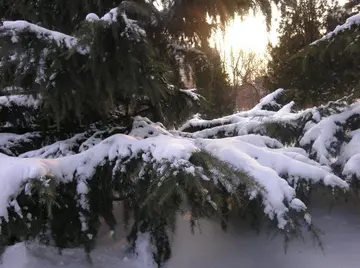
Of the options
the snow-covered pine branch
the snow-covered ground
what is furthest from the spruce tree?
the snow-covered ground

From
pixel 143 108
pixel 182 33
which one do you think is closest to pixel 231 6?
pixel 182 33

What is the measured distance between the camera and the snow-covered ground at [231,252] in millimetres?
2877

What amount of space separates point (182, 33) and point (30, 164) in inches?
88.1

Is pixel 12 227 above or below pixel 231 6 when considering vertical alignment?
below

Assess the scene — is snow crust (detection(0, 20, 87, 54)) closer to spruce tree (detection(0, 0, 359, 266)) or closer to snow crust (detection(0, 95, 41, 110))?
spruce tree (detection(0, 0, 359, 266))

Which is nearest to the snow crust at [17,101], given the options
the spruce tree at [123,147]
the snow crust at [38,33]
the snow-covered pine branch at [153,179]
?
the spruce tree at [123,147]

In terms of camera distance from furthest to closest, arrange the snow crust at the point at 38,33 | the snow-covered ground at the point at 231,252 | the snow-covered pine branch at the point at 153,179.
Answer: the snow-covered ground at the point at 231,252
the snow crust at the point at 38,33
the snow-covered pine branch at the point at 153,179

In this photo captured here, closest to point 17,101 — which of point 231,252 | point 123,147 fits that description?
point 123,147

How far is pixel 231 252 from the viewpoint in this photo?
321 cm

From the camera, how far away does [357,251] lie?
3.04 m

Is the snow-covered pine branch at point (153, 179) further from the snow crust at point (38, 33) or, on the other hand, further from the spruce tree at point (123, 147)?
the snow crust at point (38, 33)

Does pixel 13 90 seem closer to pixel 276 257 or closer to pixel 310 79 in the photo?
pixel 276 257

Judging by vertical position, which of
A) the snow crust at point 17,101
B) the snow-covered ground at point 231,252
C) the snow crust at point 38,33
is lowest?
the snow-covered ground at point 231,252

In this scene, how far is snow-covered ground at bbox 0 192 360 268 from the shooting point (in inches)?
113
